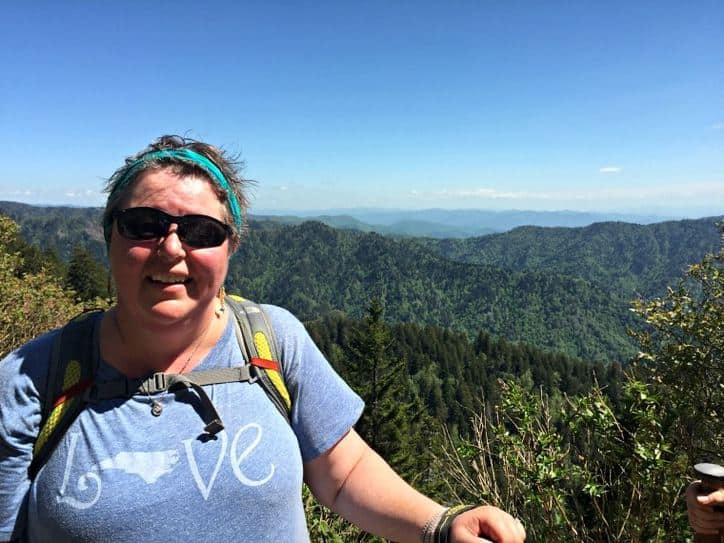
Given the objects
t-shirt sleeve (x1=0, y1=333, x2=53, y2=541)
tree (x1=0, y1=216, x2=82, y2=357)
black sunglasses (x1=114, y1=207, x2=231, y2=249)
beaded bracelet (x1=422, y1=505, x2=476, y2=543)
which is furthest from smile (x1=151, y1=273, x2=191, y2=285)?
tree (x1=0, y1=216, x2=82, y2=357)

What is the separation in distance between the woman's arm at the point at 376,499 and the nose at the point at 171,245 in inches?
37.4

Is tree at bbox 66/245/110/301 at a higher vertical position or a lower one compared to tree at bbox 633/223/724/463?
lower

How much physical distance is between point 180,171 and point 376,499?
146cm

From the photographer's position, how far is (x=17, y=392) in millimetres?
1421

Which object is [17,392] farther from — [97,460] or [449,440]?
[449,440]

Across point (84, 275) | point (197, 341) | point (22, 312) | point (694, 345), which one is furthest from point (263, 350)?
point (84, 275)

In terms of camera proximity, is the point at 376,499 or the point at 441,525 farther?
the point at 376,499

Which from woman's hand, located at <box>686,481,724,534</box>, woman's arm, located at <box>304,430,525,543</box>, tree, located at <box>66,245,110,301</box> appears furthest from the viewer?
tree, located at <box>66,245,110,301</box>

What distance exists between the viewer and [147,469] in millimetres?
1410

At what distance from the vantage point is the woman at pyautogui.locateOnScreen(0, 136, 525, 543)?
138 cm

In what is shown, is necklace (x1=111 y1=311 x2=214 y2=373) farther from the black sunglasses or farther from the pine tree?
the pine tree

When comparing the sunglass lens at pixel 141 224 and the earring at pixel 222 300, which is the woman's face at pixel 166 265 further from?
the earring at pixel 222 300

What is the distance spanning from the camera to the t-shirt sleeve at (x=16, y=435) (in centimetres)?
138

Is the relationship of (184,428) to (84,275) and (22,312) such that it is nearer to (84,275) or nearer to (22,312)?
(22,312)
